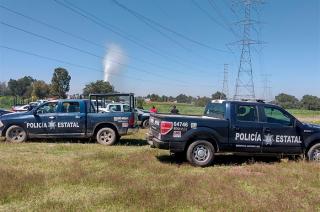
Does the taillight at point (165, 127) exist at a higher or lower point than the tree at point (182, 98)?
lower

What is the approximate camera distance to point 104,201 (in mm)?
6465

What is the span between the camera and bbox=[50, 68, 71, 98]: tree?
4690 inches

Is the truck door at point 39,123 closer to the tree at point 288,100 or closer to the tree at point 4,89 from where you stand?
the tree at point 288,100

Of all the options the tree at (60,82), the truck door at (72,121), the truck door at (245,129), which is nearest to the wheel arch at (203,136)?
the truck door at (245,129)

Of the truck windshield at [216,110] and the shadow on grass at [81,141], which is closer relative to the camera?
the truck windshield at [216,110]

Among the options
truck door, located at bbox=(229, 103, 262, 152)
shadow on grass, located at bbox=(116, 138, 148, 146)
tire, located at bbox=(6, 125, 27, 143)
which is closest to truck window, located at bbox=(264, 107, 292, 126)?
truck door, located at bbox=(229, 103, 262, 152)

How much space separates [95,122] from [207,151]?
18.1 feet

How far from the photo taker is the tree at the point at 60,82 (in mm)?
119125

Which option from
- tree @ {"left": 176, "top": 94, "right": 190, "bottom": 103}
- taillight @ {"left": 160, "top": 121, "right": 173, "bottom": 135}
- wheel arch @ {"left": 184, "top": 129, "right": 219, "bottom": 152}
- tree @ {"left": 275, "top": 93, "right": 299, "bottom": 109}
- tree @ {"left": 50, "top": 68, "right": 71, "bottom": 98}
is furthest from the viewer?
tree @ {"left": 176, "top": 94, "right": 190, "bottom": 103}

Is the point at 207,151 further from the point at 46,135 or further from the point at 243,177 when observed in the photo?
the point at 46,135

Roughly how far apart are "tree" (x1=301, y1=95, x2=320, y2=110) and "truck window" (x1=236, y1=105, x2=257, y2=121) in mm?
117403

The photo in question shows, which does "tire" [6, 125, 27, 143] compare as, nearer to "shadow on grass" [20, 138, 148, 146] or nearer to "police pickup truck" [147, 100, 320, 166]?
"shadow on grass" [20, 138, 148, 146]

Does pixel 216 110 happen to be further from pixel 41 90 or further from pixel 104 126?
pixel 41 90

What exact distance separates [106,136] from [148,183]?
675 cm
